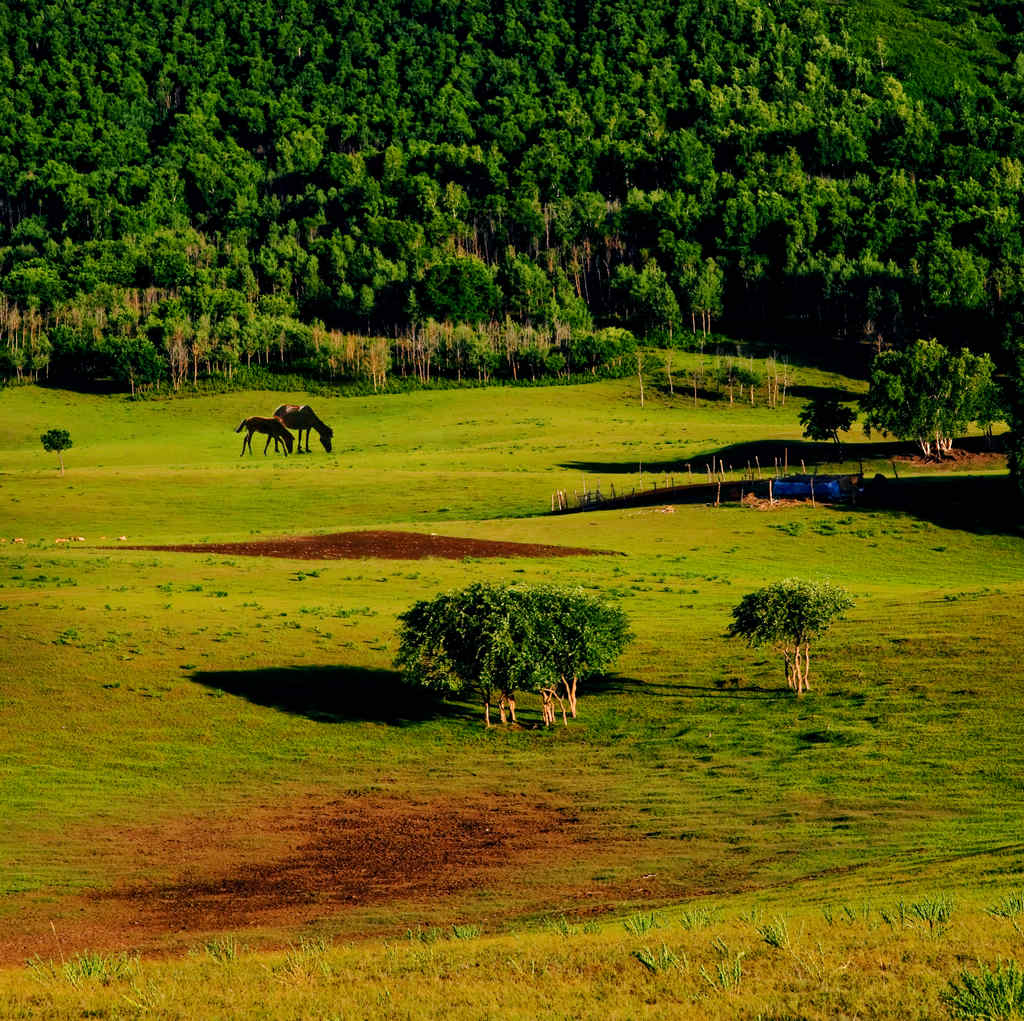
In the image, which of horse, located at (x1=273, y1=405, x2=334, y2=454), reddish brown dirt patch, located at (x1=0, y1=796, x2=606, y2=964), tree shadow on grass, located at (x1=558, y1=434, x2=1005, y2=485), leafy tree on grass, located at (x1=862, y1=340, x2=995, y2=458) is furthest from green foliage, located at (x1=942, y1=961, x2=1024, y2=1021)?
horse, located at (x1=273, y1=405, x2=334, y2=454)

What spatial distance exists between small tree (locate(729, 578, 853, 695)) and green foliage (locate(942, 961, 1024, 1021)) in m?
37.9

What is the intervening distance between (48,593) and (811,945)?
6017 cm

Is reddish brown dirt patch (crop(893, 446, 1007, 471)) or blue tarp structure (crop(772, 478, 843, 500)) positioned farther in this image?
reddish brown dirt patch (crop(893, 446, 1007, 471))

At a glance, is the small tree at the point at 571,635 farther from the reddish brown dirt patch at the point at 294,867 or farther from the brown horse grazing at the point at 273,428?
the brown horse grazing at the point at 273,428

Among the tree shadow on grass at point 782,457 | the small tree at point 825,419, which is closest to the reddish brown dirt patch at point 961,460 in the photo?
the tree shadow on grass at point 782,457

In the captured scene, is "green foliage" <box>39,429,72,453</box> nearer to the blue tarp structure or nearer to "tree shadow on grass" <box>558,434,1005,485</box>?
"tree shadow on grass" <box>558,434,1005,485</box>

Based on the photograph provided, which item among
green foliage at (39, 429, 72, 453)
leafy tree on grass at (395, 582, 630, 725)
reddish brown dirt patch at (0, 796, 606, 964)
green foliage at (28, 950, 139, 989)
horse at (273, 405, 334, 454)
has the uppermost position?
horse at (273, 405, 334, 454)

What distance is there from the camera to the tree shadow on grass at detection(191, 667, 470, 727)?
58750mm

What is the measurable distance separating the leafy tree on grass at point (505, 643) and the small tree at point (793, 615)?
6.00 metres

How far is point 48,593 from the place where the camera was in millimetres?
76562

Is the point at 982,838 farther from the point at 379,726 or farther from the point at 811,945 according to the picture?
the point at 379,726

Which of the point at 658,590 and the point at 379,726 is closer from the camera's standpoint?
the point at 379,726

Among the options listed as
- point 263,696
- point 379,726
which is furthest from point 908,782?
point 263,696

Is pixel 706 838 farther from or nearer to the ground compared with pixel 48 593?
nearer to the ground
